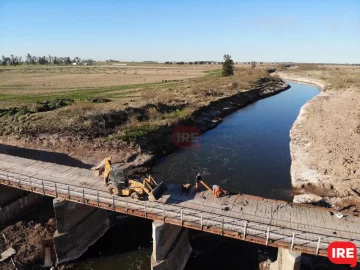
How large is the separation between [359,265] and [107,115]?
115ft

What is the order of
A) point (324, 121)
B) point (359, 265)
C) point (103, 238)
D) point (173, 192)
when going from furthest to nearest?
point (324, 121), point (103, 238), point (173, 192), point (359, 265)

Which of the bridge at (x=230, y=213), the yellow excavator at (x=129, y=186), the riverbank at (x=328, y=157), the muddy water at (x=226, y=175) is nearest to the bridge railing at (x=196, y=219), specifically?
the bridge at (x=230, y=213)

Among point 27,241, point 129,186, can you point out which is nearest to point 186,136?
point 129,186

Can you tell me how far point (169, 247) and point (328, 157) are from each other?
73.6 feet

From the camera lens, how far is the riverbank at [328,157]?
25.7 metres

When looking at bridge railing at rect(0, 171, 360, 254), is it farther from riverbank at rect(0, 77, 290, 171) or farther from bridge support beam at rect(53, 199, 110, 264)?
riverbank at rect(0, 77, 290, 171)

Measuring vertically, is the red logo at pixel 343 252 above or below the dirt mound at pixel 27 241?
above

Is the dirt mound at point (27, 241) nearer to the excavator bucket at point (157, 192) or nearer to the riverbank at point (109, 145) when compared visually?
the excavator bucket at point (157, 192)

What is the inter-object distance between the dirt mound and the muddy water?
9.78 feet

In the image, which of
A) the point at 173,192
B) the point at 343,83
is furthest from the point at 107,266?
the point at 343,83

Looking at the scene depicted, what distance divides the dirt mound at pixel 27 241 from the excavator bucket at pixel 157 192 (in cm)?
896

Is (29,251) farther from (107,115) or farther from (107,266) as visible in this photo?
(107,115)

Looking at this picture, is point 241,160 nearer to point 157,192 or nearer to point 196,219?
point 157,192

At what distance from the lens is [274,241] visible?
48.2 feet
